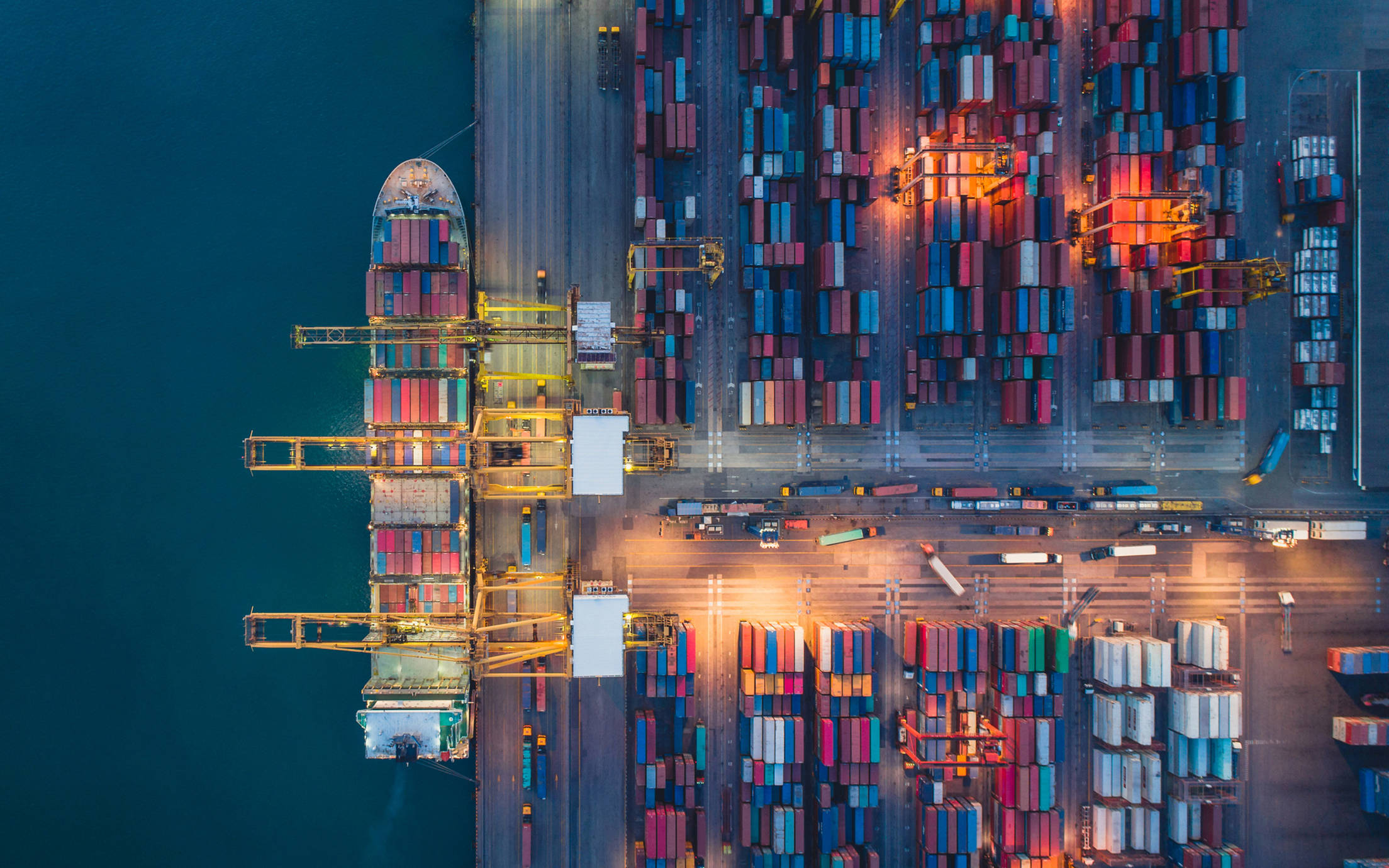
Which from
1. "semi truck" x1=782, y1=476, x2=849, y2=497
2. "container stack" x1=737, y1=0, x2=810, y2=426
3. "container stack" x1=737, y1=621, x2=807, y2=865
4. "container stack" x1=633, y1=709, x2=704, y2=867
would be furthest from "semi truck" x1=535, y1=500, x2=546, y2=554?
"semi truck" x1=782, y1=476, x2=849, y2=497

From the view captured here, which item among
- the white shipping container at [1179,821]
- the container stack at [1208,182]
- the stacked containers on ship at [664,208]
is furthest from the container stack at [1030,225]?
the white shipping container at [1179,821]

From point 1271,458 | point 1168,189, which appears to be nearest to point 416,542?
point 1168,189

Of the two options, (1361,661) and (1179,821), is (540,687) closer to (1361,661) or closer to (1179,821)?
(1179,821)

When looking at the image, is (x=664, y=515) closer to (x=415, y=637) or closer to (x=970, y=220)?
(x=415, y=637)

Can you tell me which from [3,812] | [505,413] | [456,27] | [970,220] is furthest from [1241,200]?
[3,812]

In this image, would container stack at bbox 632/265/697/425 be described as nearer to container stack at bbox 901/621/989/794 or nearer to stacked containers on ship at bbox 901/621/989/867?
container stack at bbox 901/621/989/794
